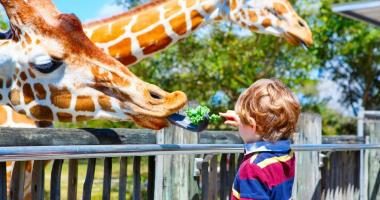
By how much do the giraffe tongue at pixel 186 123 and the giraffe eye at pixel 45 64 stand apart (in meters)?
0.66

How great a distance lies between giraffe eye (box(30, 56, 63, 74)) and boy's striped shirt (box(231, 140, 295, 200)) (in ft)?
4.35

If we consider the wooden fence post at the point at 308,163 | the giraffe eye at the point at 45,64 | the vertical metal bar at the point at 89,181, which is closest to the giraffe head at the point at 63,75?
the giraffe eye at the point at 45,64

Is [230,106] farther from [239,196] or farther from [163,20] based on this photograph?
[239,196]

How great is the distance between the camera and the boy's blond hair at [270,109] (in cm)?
207

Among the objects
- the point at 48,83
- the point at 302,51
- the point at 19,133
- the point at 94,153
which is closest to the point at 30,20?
the point at 48,83

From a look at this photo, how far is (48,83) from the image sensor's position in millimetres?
3166

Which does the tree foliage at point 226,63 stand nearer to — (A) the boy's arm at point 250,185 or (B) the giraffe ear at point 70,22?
(B) the giraffe ear at point 70,22

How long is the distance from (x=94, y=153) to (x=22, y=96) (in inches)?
56.5

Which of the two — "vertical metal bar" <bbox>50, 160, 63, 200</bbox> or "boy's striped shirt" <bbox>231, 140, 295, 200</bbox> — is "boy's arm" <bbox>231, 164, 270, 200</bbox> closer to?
"boy's striped shirt" <bbox>231, 140, 295, 200</bbox>

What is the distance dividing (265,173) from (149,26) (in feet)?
9.82

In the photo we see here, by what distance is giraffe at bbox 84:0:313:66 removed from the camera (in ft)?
15.5

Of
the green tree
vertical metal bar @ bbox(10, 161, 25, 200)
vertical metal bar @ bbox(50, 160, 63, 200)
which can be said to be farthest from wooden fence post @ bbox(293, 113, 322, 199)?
the green tree

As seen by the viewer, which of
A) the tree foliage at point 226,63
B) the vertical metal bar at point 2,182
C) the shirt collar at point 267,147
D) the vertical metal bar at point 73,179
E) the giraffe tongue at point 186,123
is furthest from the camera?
the tree foliage at point 226,63

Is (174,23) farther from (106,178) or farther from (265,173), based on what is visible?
(265,173)
